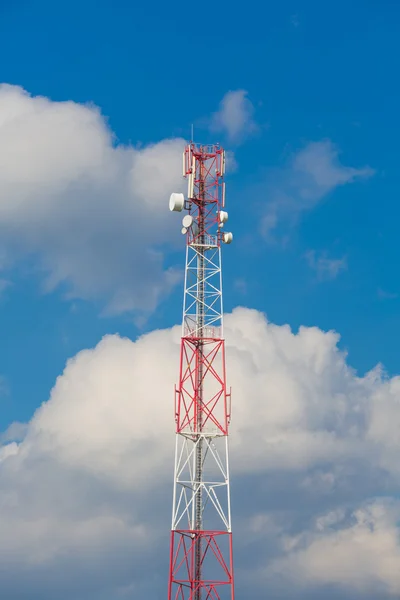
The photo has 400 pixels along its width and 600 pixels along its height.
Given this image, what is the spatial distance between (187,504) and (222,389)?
13.0 meters

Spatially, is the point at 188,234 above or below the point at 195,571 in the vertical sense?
above

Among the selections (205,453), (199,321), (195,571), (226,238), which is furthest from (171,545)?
(226,238)

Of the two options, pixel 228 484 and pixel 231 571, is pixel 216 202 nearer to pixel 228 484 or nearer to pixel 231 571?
pixel 228 484

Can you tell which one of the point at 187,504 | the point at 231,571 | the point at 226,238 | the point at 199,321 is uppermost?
the point at 226,238

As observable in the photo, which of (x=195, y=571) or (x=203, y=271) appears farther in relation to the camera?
(x=203, y=271)

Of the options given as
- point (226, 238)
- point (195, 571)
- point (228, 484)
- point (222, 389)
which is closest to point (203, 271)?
point (226, 238)

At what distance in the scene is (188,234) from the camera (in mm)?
121000

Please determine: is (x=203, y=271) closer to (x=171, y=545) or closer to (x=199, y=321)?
(x=199, y=321)

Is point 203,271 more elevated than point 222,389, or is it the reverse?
point 203,271

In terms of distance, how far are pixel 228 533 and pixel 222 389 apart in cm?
1546

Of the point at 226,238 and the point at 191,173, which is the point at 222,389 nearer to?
the point at 226,238

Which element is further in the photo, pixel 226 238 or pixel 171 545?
pixel 226 238

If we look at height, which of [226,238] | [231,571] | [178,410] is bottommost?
[231,571]

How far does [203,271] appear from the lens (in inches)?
4732
